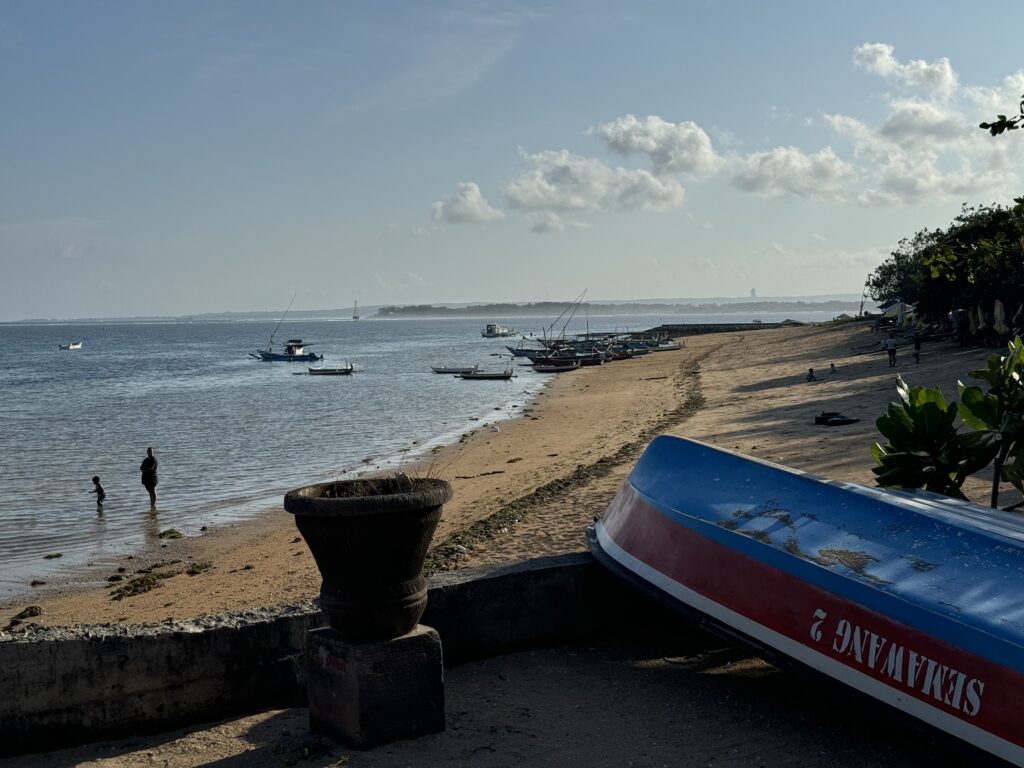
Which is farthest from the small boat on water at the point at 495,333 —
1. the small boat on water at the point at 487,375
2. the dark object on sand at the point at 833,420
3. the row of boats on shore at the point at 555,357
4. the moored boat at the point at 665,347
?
the dark object on sand at the point at 833,420

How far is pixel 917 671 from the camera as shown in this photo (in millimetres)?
4465

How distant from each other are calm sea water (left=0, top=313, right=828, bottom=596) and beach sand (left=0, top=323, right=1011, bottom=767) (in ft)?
5.19

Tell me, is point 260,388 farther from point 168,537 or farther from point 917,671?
point 917,671

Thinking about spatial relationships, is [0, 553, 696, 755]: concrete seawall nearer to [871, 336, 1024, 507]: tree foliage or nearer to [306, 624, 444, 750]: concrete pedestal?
[306, 624, 444, 750]: concrete pedestal

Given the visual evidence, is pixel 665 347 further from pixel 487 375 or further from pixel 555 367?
pixel 487 375

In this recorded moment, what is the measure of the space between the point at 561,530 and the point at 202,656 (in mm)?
6624

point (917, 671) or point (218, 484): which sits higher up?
point (917, 671)

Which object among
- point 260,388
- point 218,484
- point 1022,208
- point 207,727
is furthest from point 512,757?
point 260,388

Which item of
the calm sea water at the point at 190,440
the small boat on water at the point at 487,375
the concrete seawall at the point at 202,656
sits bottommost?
the calm sea water at the point at 190,440

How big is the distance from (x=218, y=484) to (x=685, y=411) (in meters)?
13.0

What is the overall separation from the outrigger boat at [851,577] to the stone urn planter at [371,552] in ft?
5.86

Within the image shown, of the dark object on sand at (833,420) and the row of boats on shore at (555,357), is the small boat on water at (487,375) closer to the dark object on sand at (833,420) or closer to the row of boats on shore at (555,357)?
the row of boats on shore at (555,357)

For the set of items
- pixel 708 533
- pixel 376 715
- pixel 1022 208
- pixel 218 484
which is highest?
pixel 1022 208

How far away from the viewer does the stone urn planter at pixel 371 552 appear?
15.4ft
